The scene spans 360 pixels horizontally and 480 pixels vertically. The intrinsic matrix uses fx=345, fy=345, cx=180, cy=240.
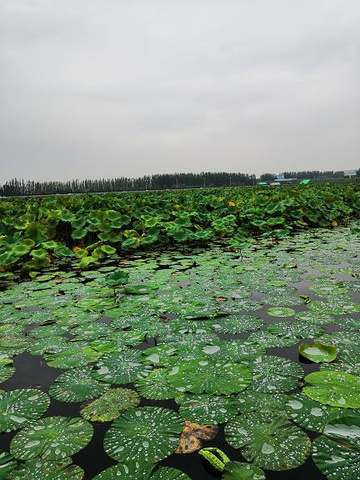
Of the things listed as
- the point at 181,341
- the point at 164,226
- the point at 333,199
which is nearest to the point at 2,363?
the point at 181,341

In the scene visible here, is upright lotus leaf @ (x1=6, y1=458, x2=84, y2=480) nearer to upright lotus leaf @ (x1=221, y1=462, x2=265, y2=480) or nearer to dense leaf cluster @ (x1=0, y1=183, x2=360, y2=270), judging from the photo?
upright lotus leaf @ (x1=221, y1=462, x2=265, y2=480)

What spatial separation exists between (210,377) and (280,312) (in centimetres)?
97

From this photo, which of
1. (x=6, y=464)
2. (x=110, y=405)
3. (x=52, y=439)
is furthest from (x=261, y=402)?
(x=6, y=464)

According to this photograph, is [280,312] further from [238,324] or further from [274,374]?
[274,374]

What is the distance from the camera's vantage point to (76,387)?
1464mm

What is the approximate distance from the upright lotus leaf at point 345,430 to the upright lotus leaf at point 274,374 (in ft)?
0.84

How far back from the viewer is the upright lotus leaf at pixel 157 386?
1.37m

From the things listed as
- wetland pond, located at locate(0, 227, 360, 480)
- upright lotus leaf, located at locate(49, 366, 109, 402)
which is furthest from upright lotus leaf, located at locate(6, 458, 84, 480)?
upright lotus leaf, located at locate(49, 366, 109, 402)

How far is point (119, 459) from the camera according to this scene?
1039 millimetres

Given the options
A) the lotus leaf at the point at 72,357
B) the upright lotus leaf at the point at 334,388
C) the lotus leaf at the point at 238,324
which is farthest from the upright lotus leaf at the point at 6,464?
the lotus leaf at the point at 238,324

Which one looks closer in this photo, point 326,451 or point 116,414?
point 326,451

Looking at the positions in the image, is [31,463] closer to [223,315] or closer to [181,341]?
[181,341]

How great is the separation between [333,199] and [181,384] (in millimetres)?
8456

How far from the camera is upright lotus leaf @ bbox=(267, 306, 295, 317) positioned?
2223mm
